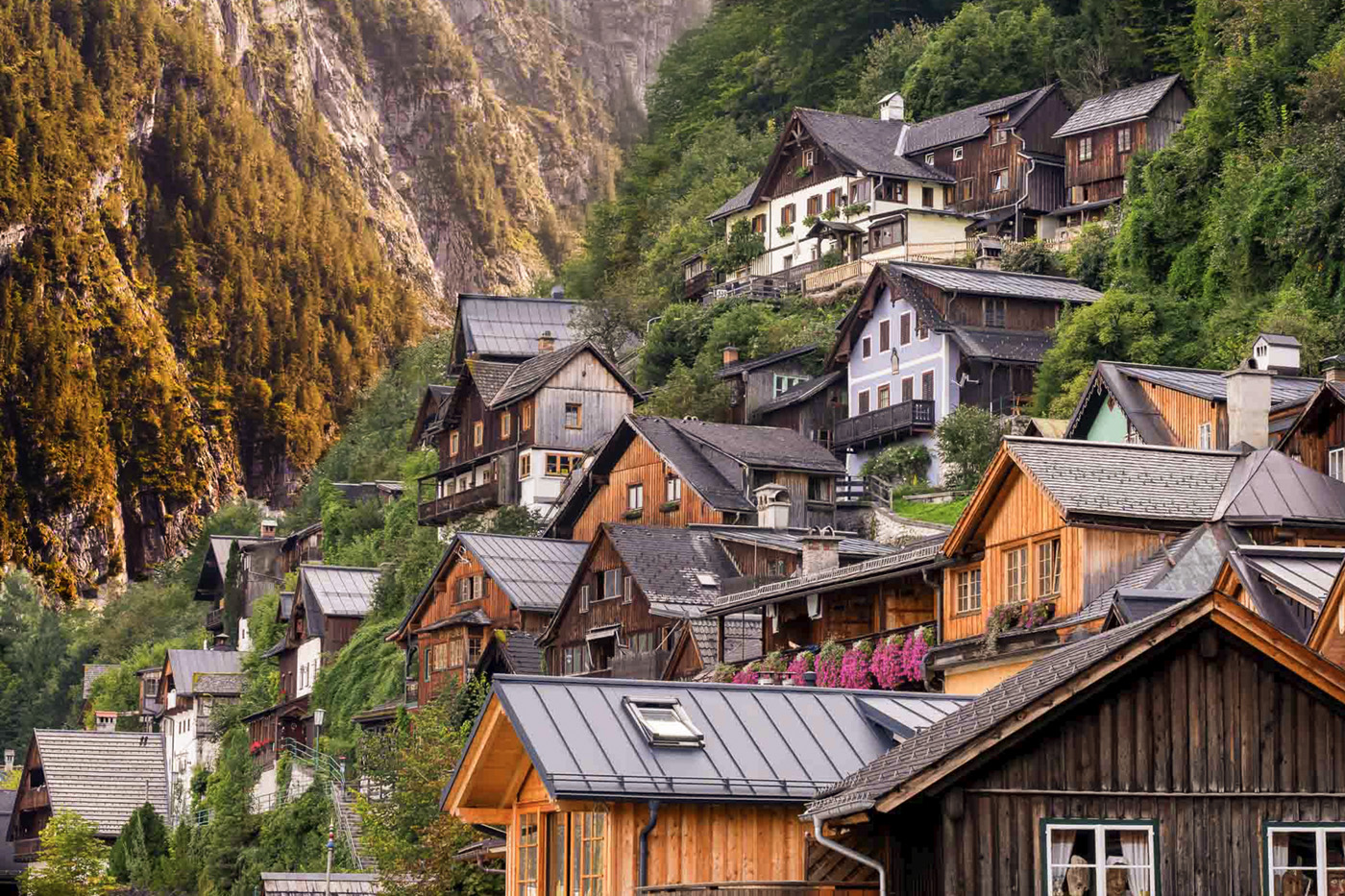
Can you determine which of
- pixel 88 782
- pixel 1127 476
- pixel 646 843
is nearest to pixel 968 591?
pixel 1127 476

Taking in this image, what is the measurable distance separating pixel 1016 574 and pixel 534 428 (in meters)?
45.8

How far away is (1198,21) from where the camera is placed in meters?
89.0

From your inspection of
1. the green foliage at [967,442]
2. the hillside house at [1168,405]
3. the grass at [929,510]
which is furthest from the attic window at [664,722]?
the green foliage at [967,442]

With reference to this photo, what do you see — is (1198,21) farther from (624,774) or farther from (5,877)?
(624,774)

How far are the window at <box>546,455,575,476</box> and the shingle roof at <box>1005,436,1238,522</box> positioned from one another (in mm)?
44859

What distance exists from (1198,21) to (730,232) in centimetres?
2218

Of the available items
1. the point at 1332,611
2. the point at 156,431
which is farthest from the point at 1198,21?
the point at 156,431

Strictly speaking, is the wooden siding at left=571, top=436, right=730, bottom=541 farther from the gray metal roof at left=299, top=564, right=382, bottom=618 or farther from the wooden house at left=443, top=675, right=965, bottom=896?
the wooden house at left=443, top=675, right=965, bottom=896

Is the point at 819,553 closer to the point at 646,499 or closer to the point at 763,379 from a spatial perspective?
the point at 646,499

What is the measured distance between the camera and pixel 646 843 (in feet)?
75.2

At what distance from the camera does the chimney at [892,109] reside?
341ft

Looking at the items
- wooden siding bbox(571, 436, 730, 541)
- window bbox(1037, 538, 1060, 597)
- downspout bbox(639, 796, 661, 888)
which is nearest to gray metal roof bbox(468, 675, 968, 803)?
downspout bbox(639, 796, 661, 888)

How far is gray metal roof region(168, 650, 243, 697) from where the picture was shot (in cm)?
8806

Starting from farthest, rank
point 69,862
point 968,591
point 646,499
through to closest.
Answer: point 69,862 < point 646,499 < point 968,591
